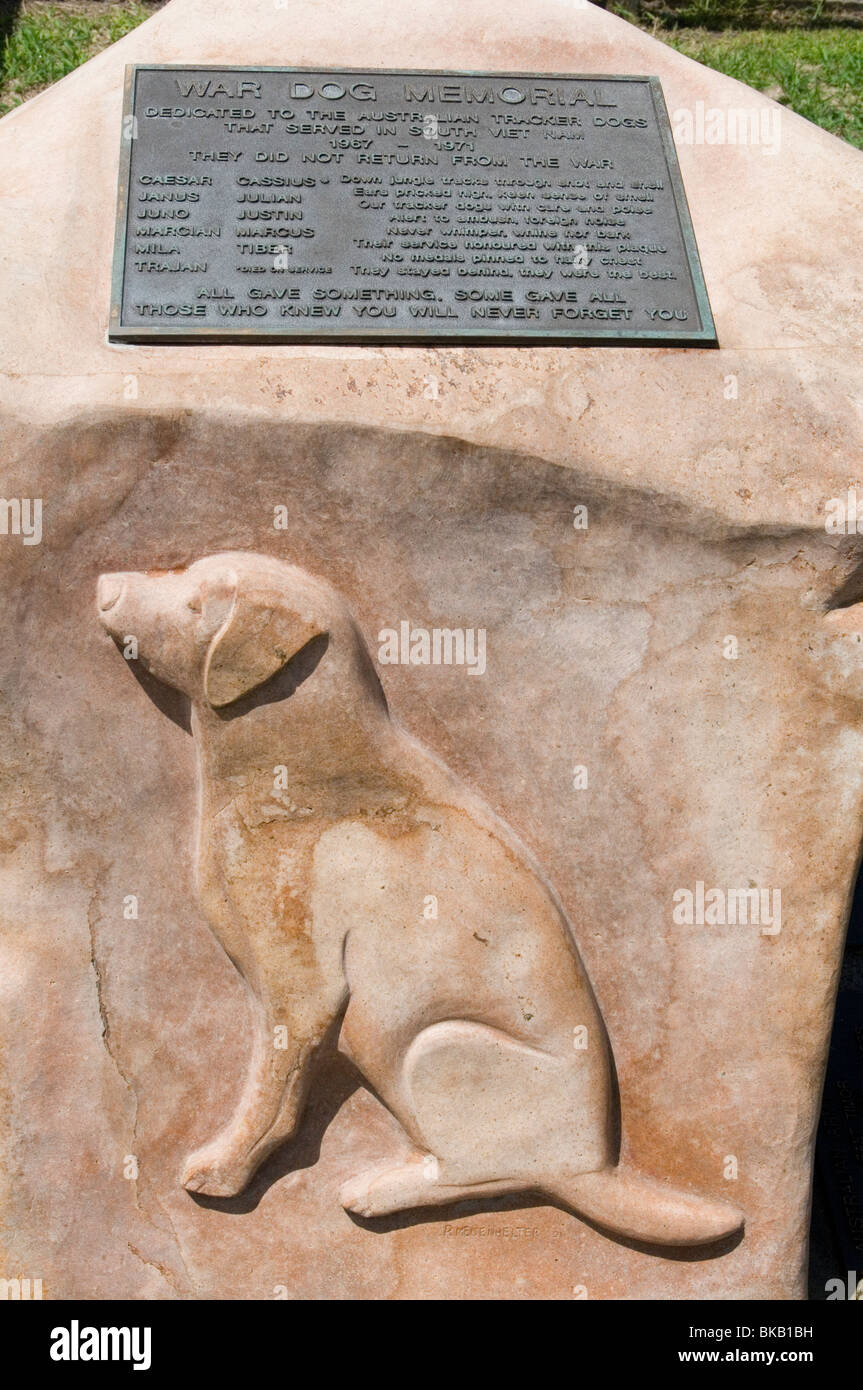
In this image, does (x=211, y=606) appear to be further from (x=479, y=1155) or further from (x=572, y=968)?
(x=479, y=1155)

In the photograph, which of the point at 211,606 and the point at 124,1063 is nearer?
the point at 211,606

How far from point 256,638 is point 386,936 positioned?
804 millimetres

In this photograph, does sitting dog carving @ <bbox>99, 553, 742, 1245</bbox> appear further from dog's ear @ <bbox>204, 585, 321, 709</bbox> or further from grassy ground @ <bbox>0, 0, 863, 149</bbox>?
grassy ground @ <bbox>0, 0, 863, 149</bbox>

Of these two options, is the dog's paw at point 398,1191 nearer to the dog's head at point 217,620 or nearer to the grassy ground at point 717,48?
the dog's head at point 217,620

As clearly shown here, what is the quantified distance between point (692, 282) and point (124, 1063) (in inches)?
99.0

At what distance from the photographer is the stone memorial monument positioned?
9.71ft

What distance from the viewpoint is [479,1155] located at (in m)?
3.11

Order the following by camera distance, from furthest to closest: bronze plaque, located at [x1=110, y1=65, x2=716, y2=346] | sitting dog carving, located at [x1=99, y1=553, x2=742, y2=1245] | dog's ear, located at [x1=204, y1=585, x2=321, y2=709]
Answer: bronze plaque, located at [x1=110, y1=65, x2=716, y2=346], sitting dog carving, located at [x1=99, y1=553, x2=742, y2=1245], dog's ear, located at [x1=204, y1=585, x2=321, y2=709]

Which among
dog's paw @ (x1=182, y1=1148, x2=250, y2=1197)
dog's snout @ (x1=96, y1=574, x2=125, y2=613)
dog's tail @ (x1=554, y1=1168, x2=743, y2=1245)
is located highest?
dog's snout @ (x1=96, y1=574, x2=125, y2=613)

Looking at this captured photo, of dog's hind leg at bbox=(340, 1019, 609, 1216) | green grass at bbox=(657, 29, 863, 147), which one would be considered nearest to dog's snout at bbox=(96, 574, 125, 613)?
dog's hind leg at bbox=(340, 1019, 609, 1216)

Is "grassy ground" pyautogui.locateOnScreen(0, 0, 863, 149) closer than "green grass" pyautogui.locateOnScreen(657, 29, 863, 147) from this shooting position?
Yes

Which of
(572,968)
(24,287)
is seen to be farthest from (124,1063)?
(24,287)

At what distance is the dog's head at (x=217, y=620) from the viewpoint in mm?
2879

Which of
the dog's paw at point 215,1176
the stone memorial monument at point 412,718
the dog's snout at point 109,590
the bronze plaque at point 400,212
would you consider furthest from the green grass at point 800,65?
the dog's paw at point 215,1176
